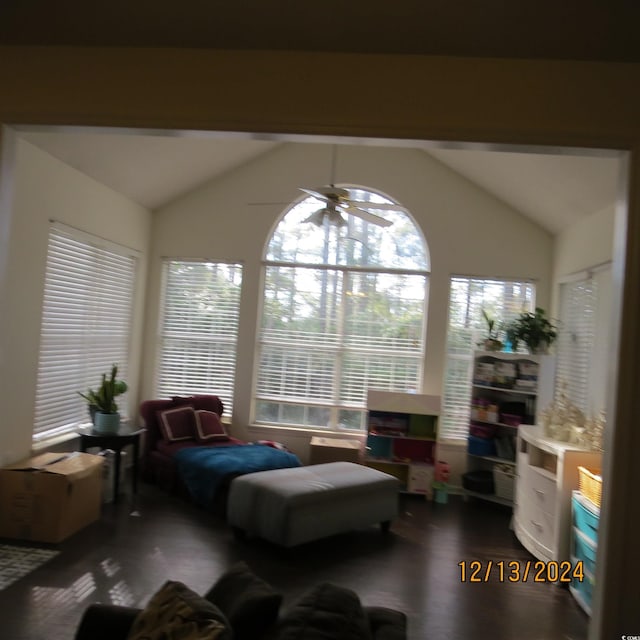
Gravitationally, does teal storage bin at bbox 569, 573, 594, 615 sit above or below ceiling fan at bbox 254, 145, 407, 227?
below

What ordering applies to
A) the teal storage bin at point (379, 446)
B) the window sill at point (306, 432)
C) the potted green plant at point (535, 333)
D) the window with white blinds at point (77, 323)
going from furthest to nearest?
the window sill at point (306, 432) < the teal storage bin at point (379, 446) < the potted green plant at point (535, 333) < the window with white blinds at point (77, 323)

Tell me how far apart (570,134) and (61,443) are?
4782mm

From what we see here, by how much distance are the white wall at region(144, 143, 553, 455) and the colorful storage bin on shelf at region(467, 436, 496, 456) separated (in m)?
0.73

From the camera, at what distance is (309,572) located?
149 inches

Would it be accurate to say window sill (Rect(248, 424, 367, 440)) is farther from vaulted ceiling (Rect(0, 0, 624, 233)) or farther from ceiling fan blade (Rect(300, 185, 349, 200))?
vaulted ceiling (Rect(0, 0, 624, 233))

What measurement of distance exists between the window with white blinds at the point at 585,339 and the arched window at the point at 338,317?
5.09 feet

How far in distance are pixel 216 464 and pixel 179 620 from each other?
3.33 metres

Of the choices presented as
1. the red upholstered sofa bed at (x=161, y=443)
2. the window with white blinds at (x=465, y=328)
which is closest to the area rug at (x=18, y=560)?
the red upholstered sofa bed at (x=161, y=443)

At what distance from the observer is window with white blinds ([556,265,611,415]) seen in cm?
461

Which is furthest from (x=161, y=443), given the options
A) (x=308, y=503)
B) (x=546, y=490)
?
(x=546, y=490)

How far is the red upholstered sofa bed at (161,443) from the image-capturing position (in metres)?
5.49
